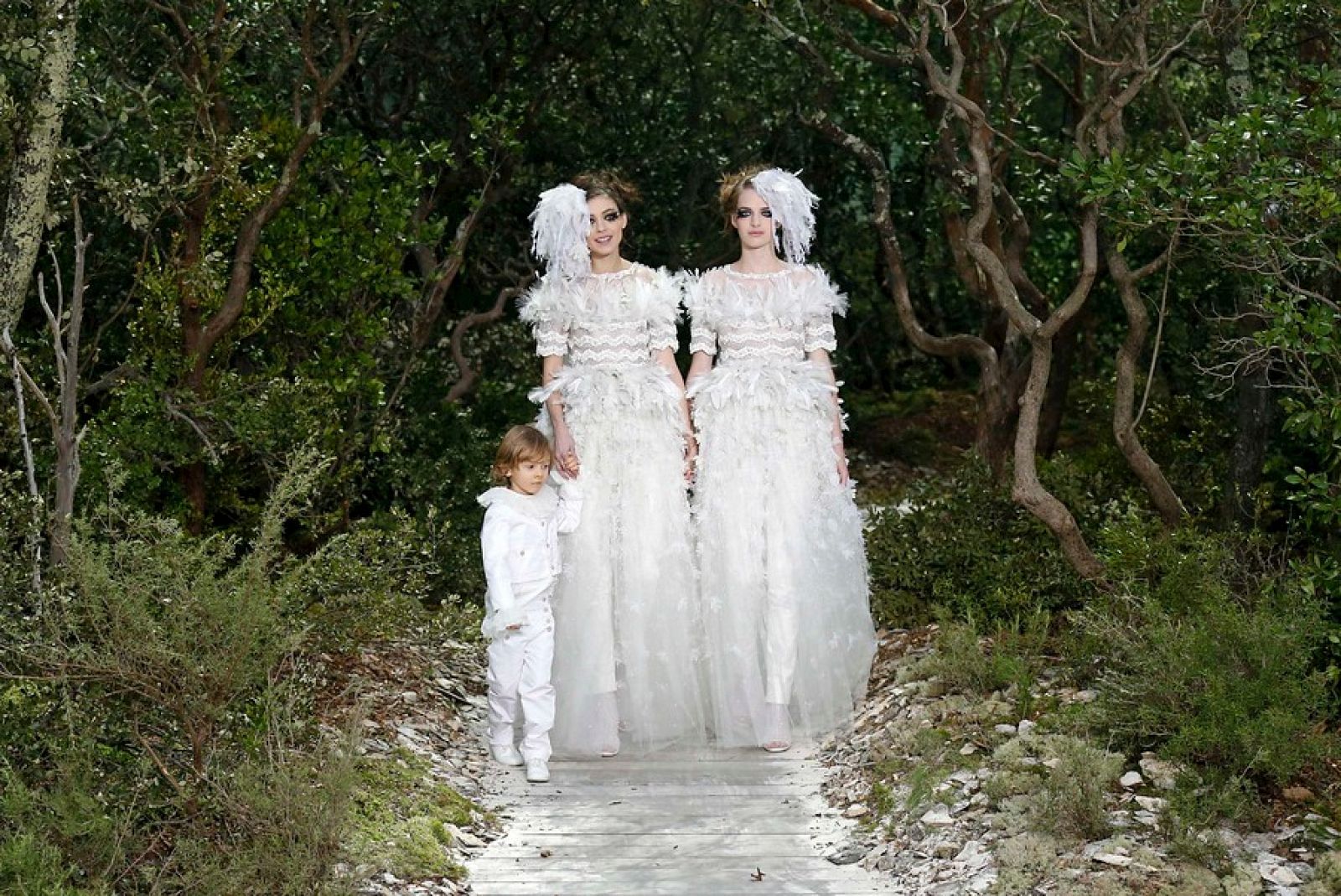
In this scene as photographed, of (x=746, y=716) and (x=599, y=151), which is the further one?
(x=599, y=151)

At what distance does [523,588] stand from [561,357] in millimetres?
1027

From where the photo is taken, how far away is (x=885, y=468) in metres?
13.1

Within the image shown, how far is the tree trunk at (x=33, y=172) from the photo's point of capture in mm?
6746

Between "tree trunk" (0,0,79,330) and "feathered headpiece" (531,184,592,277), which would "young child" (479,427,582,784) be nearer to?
"feathered headpiece" (531,184,592,277)

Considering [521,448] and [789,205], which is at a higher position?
[789,205]

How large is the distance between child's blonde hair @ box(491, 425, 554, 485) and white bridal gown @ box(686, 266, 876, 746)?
29.6 inches

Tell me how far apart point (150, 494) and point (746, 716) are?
10.7 feet

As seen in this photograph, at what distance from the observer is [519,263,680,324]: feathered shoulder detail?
22.9 feet

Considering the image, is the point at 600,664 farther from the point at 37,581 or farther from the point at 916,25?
the point at 916,25

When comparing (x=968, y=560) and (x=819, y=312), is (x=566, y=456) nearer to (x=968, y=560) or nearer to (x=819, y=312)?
(x=819, y=312)

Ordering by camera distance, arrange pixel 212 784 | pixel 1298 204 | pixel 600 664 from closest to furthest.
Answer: pixel 212 784 → pixel 1298 204 → pixel 600 664

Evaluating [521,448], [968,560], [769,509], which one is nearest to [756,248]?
[769,509]

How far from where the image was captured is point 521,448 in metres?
6.61

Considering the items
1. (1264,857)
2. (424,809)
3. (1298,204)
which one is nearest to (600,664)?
(424,809)
